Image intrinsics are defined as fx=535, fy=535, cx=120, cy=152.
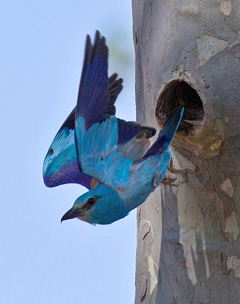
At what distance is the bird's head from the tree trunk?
230 millimetres

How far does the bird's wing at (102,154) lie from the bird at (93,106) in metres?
0.04

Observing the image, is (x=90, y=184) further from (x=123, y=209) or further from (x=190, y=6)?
(x=190, y=6)

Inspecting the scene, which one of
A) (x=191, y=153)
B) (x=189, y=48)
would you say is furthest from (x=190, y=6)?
(x=191, y=153)

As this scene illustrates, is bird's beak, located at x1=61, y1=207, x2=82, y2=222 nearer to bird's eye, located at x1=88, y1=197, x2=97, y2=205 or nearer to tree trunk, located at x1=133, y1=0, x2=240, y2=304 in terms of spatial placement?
bird's eye, located at x1=88, y1=197, x2=97, y2=205

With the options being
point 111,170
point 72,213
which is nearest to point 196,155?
point 111,170

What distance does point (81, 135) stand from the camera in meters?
3.21

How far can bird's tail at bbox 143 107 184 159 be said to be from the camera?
279cm

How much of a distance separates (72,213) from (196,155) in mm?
773

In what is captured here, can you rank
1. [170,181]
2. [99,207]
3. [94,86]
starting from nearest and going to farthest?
[170,181]
[99,207]
[94,86]

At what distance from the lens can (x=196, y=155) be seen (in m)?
2.79

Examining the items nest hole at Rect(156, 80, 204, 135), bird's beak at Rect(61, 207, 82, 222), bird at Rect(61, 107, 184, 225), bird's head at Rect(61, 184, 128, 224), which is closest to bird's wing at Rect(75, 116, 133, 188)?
bird at Rect(61, 107, 184, 225)

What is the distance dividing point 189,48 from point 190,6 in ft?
0.80

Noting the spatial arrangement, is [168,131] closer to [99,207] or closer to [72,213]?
[99,207]

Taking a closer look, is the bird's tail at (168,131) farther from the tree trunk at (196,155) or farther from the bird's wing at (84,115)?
the bird's wing at (84,115)
